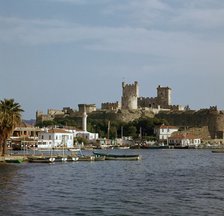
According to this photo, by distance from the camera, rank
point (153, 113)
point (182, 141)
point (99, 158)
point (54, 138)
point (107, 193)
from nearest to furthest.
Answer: point (107, 193) < point (99, 158) < point (54, 138) < point (182, 141) < point (153, 113)

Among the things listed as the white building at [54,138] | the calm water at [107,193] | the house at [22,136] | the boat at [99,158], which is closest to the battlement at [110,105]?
the house at [22,136]

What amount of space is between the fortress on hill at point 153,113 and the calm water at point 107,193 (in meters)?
111

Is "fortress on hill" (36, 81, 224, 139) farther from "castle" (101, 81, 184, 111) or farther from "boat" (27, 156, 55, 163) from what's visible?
"boat" (27, 156, 55, 163)

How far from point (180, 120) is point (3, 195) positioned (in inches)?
5292

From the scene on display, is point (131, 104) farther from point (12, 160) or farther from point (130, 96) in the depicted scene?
point (12, 160)

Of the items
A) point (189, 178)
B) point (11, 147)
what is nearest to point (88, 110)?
point (11, 147)

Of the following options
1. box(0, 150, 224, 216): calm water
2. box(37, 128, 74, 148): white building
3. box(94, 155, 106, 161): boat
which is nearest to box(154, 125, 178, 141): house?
box(37, 128, 74, 148): white building

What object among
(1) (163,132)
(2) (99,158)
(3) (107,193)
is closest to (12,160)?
(2) (99,158)

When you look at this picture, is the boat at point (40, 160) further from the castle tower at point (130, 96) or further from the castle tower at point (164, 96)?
the castle tower at point (164, 96)

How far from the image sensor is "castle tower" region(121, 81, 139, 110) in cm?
17425

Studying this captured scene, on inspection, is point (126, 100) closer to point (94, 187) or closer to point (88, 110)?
point (88, 110)

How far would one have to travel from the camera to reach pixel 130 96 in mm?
178250

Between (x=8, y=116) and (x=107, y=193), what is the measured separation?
23.5m

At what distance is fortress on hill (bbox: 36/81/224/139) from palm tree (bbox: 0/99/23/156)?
336 ft
